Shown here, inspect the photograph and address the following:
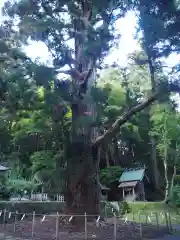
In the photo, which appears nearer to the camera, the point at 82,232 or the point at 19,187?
the point at 82,232

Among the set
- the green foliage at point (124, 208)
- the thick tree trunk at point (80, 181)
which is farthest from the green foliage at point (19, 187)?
the thick tree trunk at point (80, 181)

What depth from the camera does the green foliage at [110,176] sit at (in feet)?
99.0

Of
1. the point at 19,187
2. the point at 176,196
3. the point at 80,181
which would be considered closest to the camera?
the point at 80,181

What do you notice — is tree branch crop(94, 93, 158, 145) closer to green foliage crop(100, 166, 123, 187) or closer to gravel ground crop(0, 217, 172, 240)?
gravel ground crop(0, 217, 172, 240)

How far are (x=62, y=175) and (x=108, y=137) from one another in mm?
2205

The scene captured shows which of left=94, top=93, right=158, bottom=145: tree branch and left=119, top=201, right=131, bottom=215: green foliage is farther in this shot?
left=119, top=201, right=131, bottom=215: green foliage

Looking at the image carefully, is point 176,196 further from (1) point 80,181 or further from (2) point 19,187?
(1) point 80,181

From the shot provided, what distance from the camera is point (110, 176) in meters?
30.6

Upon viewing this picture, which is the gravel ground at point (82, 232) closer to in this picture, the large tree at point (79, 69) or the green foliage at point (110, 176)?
the large tree at point (79, 69)

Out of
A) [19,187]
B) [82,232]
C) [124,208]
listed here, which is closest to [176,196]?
[124,208]

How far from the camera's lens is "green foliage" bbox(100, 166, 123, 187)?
30.2 metres

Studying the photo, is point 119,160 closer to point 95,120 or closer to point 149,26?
point 95,120

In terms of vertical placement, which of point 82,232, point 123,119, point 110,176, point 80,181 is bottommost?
point 82,232

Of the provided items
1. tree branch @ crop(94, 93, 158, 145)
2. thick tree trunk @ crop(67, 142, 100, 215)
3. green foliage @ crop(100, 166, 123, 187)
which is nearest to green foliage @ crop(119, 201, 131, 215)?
green foliage @ crop(100, 166, 123, 187)
